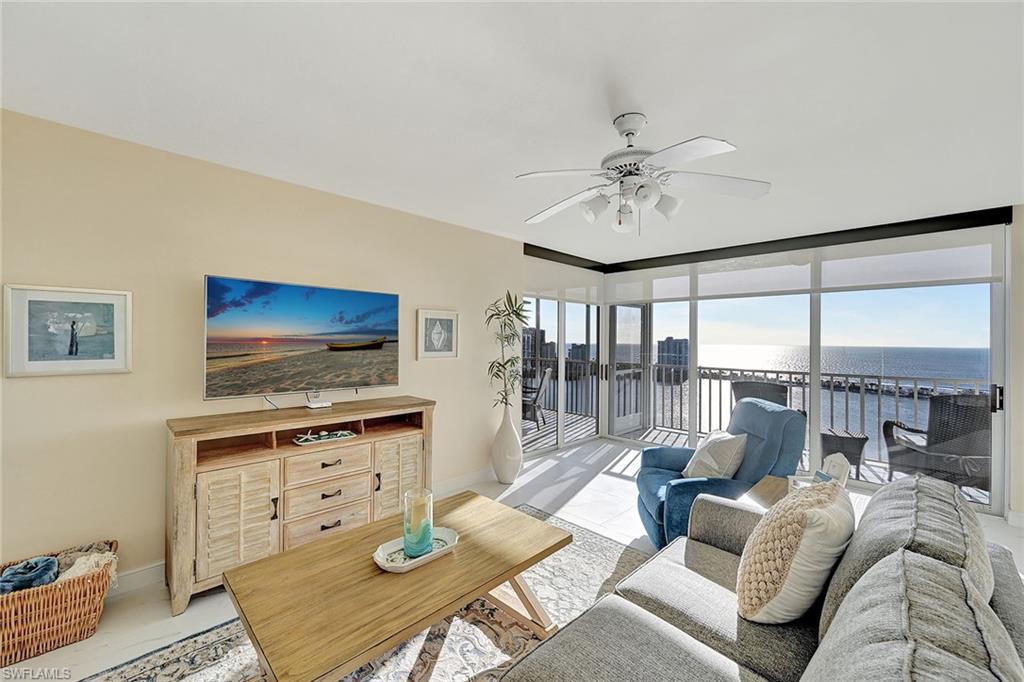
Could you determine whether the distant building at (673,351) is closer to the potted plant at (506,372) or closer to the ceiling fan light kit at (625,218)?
the potted plant at (506,372)

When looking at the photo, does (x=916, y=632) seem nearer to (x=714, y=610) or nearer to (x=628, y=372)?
(x=714, y=610)

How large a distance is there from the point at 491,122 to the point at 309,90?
81 cm

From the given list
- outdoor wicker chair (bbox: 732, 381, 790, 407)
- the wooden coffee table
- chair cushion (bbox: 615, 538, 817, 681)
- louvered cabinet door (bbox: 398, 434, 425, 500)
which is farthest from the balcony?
chair cushion (bbox: 615, 538, 817, 681)

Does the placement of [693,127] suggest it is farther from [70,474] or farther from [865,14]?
[70,474]

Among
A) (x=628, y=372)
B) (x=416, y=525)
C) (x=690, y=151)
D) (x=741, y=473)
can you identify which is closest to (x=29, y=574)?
(x=416, y=525)

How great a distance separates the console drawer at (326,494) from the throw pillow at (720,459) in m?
2.12

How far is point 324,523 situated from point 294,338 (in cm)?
119

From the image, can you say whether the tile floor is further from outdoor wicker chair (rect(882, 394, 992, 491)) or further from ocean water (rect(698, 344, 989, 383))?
ocean water (rect(698, 344, 989, 383))

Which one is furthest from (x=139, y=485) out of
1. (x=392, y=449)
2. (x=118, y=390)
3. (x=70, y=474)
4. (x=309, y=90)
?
(x=309, y=90)

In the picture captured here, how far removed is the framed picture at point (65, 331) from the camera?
77.3 inches

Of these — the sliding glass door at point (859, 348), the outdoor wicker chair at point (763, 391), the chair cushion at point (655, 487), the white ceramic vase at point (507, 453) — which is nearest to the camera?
the chair cushion at point (655, 487)

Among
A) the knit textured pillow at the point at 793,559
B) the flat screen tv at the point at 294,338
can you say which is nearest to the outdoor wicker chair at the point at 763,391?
the knit textured pillow at the point at 793,559

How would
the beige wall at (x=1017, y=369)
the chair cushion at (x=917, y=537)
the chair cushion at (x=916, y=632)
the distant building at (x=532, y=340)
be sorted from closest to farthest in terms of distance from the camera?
1. the chair cushion at (x=916, y=632)
2. the chair cushion at (x=917, y=537)
3. the beige wall at (x=1017, y=369)
4. the distant building at (x=532, y=340)

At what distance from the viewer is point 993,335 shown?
11.0 feet
